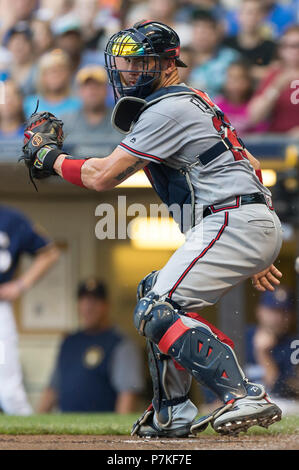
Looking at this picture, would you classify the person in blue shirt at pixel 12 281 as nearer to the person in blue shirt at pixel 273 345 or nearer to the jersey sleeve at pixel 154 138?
the person in blue shirt at pixel 273 345

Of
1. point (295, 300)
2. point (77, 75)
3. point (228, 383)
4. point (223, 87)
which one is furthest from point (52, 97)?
point (228, 383)

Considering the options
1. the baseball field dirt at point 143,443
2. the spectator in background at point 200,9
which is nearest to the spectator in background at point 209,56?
the spectator in background at point 200,9

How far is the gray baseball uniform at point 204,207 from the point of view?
11.4 feet

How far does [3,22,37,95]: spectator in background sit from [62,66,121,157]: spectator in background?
1.89 feet

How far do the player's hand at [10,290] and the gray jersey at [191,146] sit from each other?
11.3ft

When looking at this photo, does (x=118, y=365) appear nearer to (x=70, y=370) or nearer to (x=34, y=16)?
(x=70, y=370)

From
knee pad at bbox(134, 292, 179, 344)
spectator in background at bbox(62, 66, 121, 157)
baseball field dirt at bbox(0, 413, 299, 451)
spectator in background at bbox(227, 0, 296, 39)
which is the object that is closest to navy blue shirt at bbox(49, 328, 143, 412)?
spectator in background at bbox(62, 66, 121, 157)

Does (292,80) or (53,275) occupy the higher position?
(292,80)

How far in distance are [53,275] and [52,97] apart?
1806 millimetres

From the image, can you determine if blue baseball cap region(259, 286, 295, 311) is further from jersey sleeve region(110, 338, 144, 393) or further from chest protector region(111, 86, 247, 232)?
chest protector region(111, 86, 247, 232)

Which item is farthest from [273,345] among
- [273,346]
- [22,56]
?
[22,56]

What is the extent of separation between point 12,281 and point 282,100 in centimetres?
259

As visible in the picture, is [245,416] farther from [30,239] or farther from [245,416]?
[30,239]

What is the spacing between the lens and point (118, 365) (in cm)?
682
